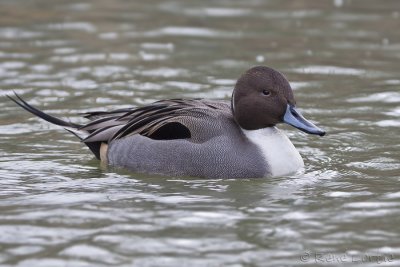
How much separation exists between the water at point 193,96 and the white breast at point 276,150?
0.13 m

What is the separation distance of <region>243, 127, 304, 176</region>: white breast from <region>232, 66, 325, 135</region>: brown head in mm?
88

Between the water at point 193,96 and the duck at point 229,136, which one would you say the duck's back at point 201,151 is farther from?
the water at point 193,96

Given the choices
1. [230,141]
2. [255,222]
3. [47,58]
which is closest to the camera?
[255,222]

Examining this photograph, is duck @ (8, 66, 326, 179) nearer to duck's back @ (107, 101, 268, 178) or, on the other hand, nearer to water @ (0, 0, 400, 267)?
duck's back @ (107, 101, 268, 178)

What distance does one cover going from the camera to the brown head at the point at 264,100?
8.73 metres

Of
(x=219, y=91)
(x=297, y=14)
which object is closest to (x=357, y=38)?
(x=297, y=14)

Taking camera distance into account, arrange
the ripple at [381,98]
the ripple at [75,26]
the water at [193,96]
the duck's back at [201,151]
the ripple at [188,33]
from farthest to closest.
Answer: the ripple at [75,26] < the ripple at [188,33] < the ripple at [381,98] < the duck's back at [201,151] < the water at [193,96]

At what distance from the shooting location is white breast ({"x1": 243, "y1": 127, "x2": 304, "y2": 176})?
28.5 feet

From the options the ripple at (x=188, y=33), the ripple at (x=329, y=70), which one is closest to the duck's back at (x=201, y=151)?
the ripple at (x=329, y=70)

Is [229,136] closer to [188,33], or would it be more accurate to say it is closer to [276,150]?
[276,150]

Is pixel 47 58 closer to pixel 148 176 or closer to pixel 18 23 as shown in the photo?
pixel 18 23

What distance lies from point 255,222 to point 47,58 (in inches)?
249

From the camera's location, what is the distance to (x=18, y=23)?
15.0 metres

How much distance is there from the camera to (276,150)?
873cm
